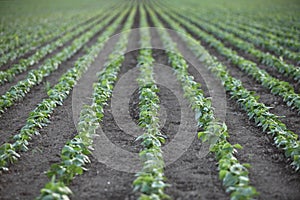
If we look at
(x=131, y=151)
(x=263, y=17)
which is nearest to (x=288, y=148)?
(x=131, y=151)

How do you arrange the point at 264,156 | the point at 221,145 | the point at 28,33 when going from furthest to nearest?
the point at 28,33
the point at 264,156
the point at 221,145

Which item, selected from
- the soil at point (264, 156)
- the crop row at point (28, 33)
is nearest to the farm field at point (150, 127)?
the soil at point (264, 156)

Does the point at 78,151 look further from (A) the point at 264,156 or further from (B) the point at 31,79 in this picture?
(B) the point at 31,79

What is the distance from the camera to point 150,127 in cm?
669

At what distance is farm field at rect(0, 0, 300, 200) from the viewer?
5.16 metres

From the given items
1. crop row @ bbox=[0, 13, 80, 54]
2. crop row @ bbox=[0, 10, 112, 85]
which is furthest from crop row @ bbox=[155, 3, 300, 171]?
crop row @ bbox=[0, 13, 80, 54]

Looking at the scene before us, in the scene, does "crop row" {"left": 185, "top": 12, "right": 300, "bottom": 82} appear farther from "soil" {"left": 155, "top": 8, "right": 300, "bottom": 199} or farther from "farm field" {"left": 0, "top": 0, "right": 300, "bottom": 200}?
"soil" {"left": 155, "top": 8, "right": 300, "bottom": 199}

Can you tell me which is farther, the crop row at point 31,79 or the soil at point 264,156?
the crop row at point 31,79

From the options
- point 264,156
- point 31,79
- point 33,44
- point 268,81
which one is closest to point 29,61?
point 31,79

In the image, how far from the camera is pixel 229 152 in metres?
5.64

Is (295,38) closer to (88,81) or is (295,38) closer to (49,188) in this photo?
(88,81)

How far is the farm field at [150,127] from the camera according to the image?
5160 millimetres

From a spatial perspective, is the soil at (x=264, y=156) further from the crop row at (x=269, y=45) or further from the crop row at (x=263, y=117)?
the crop row at (x=269, y=45)

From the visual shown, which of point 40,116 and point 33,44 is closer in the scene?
point 40,116
